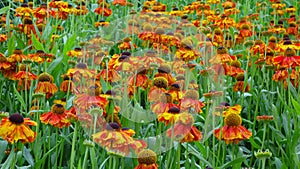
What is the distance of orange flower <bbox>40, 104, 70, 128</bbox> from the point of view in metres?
1.49

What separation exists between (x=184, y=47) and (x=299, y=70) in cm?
49

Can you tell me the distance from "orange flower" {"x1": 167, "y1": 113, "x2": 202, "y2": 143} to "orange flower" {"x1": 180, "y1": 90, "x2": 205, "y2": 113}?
0.13m

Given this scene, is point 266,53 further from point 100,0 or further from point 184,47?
point 100,0

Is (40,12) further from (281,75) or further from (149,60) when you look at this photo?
(281,75)

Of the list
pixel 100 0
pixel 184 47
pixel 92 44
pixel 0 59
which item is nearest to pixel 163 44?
pixel 184 47

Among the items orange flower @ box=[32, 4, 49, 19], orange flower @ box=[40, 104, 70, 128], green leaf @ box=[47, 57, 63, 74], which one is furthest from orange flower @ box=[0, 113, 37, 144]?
orange flower @ box=[32, 4, 49, 19]

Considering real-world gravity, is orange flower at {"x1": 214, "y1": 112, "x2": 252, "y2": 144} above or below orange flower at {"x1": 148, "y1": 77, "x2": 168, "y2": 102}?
below

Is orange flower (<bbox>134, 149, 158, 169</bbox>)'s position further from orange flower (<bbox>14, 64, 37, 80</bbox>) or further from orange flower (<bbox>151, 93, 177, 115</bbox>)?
orange flower (<bbox>14, 64, 37, 80</bbox>)

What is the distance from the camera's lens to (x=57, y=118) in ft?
4.95

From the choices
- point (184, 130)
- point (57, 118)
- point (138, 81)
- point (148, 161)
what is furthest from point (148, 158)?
point (138, 81)

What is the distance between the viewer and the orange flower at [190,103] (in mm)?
1486

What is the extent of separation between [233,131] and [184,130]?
Result: 0.62 ft

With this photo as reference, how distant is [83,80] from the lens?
6.11 feet

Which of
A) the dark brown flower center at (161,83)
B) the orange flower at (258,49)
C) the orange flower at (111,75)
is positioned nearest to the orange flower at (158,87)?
the dark brown flower center at (161,83)
